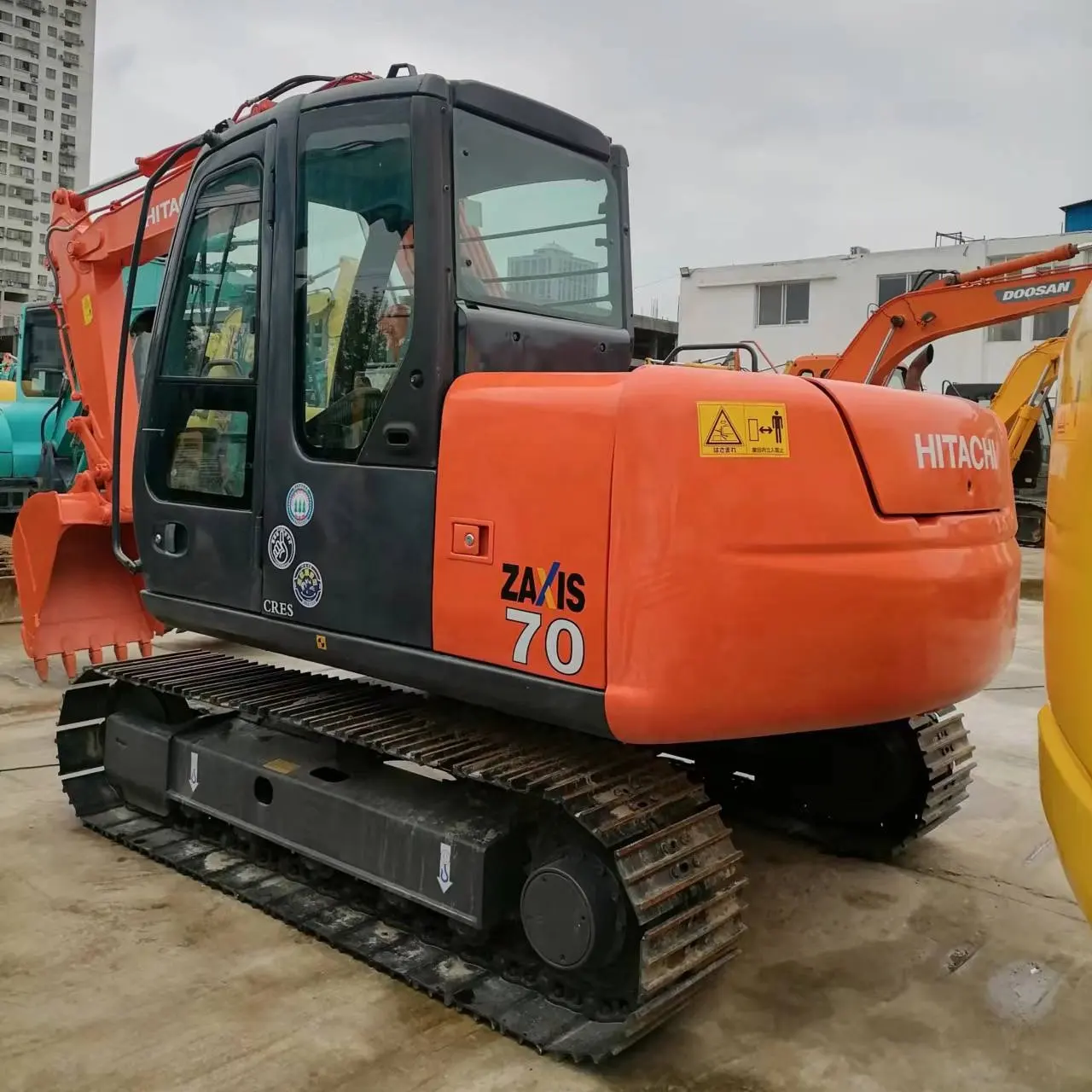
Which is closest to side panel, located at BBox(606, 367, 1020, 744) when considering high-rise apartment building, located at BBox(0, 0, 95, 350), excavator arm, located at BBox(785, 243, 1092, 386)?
excavator arm, located at BBox(785, 243, 1092, 386)

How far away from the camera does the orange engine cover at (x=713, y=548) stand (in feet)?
8.91

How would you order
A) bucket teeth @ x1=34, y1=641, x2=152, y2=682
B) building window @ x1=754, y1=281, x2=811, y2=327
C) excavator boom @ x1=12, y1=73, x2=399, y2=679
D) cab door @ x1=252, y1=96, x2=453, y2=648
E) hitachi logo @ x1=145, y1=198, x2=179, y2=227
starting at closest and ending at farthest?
cab door @ x1=252, y1=96, x2=453, y2=648, hitachi logo @ x1=145, y1=198, x2=179, y2=227, excavator boom @ x1=12, y1=73, x2=399, y2=679, bucket teeth @ x1=34, y1=641, x2=152, y2=682, building window @ x1=754, y1=281, x2=811, y2=327

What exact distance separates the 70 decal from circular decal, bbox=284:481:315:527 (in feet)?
2.83

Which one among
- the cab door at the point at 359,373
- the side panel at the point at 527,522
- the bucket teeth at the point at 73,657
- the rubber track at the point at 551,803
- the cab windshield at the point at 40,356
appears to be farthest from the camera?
the cab windshield at the point at 40,356

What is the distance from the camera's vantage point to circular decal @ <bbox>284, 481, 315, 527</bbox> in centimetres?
351

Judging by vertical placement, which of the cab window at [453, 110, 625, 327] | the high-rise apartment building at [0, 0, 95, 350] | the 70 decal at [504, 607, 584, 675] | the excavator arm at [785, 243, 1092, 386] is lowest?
the 70 decal at [504, 607, 584, 675]

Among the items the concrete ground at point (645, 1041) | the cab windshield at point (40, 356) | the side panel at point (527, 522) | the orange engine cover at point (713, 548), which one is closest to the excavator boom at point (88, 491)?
the concrete ground at point (645, 1041)

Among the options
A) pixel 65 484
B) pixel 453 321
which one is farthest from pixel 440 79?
pixel 65 484

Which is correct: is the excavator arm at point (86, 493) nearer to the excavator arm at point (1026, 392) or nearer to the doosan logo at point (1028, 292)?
the doosan logo at point (1028, 292)

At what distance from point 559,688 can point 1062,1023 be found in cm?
180

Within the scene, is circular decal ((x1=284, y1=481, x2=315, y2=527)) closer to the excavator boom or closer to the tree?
the tree

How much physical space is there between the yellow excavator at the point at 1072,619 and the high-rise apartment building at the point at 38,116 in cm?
12196

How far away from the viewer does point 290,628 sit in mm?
3600

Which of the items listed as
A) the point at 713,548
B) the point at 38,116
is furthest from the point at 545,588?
the point at 38,116
